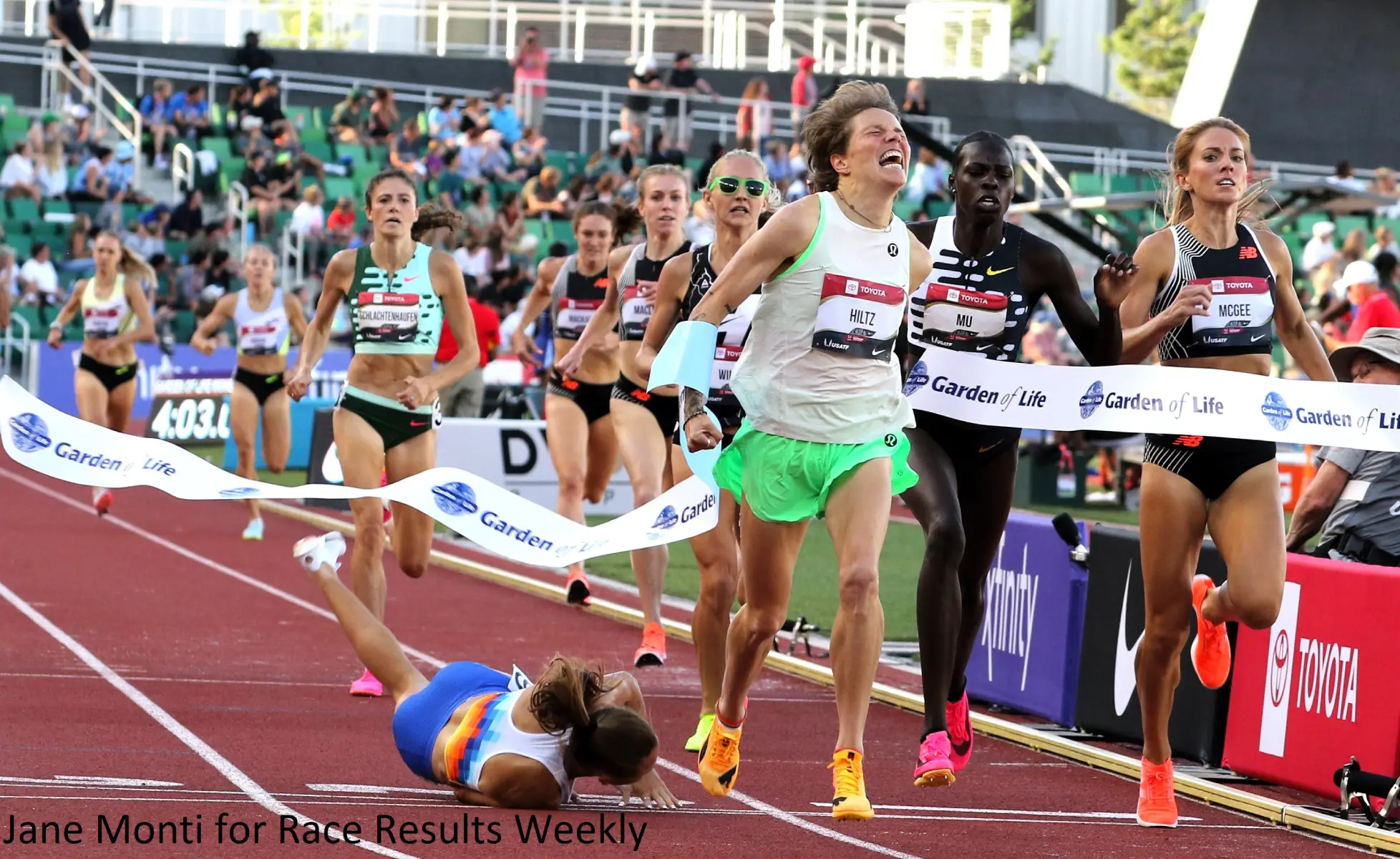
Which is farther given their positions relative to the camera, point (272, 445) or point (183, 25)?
point (183, 25)

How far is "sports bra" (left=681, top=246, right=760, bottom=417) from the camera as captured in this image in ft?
26.9

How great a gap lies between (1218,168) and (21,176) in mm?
23714

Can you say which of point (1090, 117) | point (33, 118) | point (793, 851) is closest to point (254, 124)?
point (33, 118)

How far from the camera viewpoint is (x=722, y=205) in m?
8.06

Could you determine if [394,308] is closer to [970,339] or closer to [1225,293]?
[970,339]

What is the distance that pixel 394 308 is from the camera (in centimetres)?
955

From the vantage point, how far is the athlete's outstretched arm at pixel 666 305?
324 inches

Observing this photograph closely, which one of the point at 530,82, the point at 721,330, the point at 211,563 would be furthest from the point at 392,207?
the point at 530,82

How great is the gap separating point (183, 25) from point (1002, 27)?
16279mm

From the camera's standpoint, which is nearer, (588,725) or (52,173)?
(588,725)

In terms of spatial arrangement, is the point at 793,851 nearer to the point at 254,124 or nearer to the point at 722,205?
the point at 722,205

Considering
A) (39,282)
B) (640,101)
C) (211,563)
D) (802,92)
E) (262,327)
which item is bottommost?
(211,563)

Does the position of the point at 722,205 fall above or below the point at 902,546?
above

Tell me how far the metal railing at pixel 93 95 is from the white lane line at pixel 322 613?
8007 mm
